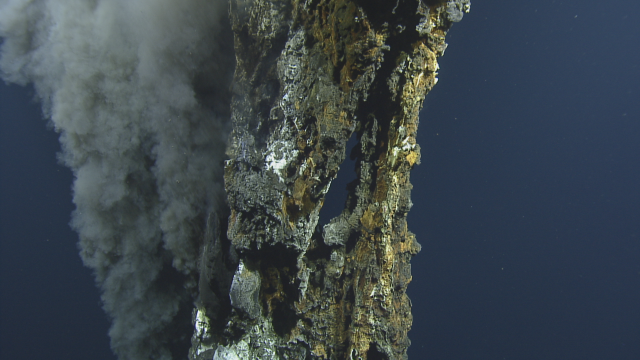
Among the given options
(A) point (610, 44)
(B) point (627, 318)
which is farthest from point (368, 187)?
(B) point (627, 318)

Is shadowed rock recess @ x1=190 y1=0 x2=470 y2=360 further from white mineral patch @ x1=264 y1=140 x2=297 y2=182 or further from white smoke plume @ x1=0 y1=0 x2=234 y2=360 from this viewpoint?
white smoke plume @ x1=0 y1=0 x2=234 y2=360

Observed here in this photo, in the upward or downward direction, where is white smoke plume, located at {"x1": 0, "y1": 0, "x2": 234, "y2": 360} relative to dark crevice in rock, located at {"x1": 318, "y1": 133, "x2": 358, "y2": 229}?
downward

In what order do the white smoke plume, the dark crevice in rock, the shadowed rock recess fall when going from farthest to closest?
the dark crevice in rock
the white smoke plume
the shadowed rock recess

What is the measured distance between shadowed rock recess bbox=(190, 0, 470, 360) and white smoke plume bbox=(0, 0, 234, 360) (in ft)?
1.97

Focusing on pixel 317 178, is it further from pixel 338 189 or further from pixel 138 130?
pixel 338 189

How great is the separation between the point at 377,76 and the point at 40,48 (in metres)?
4.13

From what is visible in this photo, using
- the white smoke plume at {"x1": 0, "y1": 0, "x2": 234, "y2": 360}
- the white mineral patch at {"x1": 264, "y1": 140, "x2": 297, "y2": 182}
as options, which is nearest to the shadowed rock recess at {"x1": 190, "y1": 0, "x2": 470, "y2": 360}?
the white mineral patch at {"x1": 264, "y1": 140, "x2": 297, "y2": 182}

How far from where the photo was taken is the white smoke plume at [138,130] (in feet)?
10.1

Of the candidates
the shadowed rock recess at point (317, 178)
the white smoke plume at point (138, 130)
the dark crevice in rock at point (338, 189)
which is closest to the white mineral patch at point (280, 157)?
the shadowed rock recess at point (317, 178)

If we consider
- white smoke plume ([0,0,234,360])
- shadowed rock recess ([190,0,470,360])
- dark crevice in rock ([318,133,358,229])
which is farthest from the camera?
dark crevice in rock ([318,133,358,229])

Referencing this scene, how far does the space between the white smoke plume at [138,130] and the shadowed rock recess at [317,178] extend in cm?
60

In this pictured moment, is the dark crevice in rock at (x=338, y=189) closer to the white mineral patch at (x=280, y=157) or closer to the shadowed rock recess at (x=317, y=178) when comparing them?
the shadowed rock recess at (x=317, y=178)

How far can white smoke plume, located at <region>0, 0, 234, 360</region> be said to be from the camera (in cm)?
309

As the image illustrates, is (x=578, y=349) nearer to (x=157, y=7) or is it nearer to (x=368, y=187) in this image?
(x=368, y=187)
